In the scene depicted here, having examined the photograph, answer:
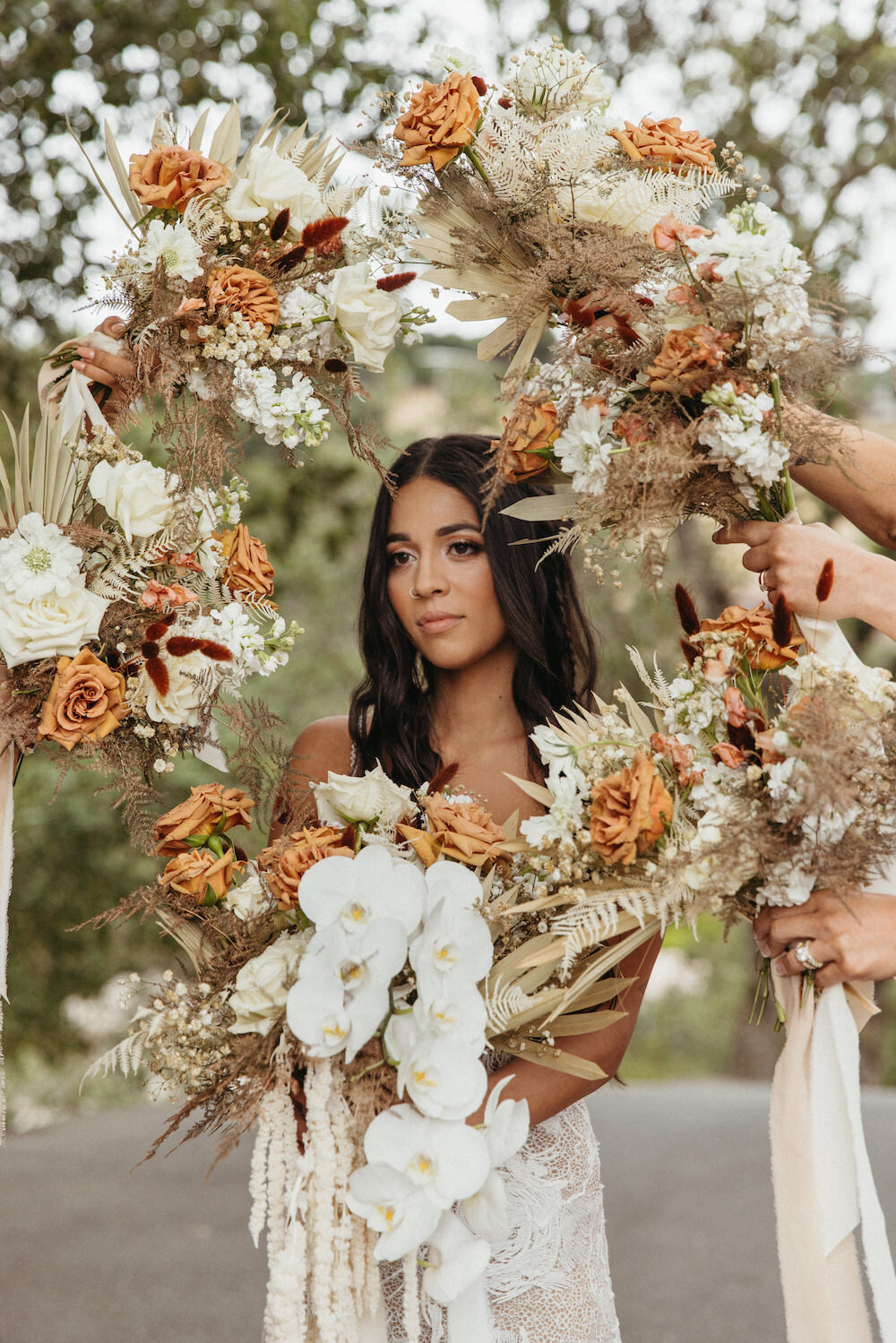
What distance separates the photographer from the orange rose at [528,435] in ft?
6.21

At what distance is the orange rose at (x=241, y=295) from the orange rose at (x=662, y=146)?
643mm

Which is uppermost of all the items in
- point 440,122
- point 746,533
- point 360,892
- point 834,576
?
point 440,122

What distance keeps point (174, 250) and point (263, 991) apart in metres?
1.23

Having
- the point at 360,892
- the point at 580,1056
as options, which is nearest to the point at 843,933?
the point at 580,1056

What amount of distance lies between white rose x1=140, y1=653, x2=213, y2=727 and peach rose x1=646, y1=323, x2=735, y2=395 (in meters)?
0.90

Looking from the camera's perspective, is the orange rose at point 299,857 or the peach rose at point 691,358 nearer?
the peach rose at point 691,358

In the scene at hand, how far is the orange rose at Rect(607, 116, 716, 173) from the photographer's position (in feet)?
6.40

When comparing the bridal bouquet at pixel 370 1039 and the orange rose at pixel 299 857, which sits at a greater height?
the orange rose at pixel 299 857

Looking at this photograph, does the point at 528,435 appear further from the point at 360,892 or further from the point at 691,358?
the point at 360,892

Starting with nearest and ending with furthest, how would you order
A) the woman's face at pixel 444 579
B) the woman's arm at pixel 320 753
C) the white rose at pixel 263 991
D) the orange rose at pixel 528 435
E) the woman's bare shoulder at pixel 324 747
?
the white rose at pixel 263 991 → the orange rose at pixel 528 435 → the woman's arm at pixel 320 753 → the woman's face at pixel 444 579 → the woman's bare shoulder at pixel 324 747

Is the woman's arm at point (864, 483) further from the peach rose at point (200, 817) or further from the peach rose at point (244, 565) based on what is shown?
the peach rose at point (200, 817)

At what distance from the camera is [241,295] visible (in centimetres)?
204

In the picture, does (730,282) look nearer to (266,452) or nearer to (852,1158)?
(852,1158)

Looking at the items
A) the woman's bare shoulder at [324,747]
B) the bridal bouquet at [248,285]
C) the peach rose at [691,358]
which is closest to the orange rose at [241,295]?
the bridal bouquet at [248,285]
